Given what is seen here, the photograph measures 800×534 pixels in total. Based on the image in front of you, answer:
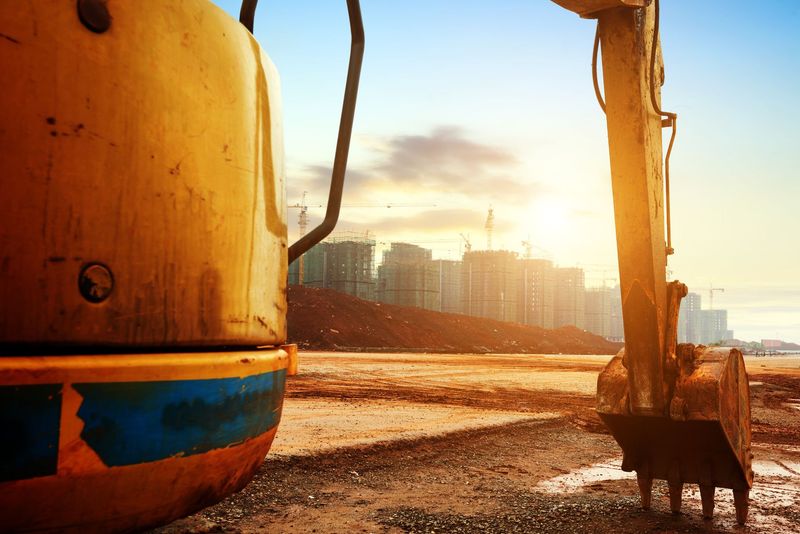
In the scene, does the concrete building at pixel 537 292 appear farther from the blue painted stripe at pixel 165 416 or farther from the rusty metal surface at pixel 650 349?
the blue painted stripe at pixel 165 416

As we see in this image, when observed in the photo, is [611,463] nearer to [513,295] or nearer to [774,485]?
[774,485]

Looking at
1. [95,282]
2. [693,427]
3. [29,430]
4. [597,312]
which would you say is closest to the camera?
[29,430]

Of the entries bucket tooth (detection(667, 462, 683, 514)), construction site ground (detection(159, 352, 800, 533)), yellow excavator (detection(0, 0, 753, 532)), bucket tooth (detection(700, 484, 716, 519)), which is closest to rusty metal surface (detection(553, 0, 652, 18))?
yellow excavator (detection(0, 0, 753, 532))

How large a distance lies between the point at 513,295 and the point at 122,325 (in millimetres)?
89613

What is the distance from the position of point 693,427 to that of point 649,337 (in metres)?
0.63

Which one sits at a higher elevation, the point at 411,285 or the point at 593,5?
the point at 411,285

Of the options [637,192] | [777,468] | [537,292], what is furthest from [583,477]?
[537,292]

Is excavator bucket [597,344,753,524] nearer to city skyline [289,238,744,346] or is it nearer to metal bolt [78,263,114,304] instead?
metal bolt [78,263,114,304]

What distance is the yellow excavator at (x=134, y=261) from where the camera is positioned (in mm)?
1231

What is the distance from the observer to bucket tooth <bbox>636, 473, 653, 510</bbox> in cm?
437

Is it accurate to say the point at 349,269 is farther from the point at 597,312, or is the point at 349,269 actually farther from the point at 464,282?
the point at 597,312

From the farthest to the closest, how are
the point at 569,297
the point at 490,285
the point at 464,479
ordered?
the point at 569,297, the point at 490,285, the point at 464,479

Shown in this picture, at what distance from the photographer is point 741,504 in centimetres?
433

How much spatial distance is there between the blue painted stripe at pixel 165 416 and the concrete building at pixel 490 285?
8776cm
